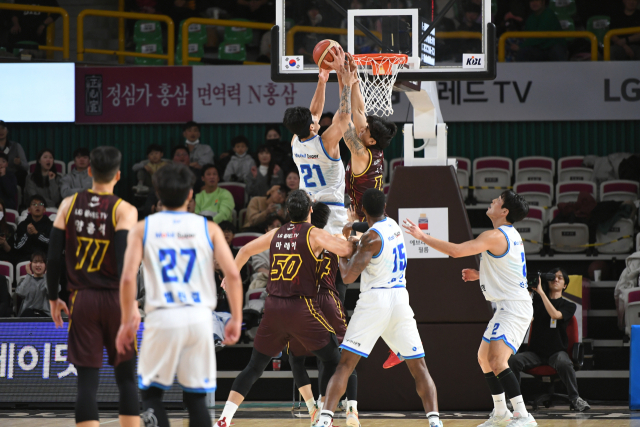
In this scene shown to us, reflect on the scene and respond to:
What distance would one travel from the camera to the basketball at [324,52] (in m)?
7.55

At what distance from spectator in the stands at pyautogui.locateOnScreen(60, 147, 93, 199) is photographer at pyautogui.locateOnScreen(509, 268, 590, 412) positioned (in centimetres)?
732

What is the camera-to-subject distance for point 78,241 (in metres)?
5.13

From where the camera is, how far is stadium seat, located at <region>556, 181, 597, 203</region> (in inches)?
495

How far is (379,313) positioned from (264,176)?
6615 mm

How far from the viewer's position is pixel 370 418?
8305 millimetres

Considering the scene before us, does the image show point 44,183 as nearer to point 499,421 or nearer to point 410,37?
point 410,37

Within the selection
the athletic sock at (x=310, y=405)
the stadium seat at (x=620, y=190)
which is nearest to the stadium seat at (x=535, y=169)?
the stadium seat at (x=620, y=190)

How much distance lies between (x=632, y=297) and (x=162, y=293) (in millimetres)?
7410

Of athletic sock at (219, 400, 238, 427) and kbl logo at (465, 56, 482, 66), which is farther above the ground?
kbl logo at (465, 56, 482, 66)

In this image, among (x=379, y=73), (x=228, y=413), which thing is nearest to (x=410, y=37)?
(x=379, y=73)

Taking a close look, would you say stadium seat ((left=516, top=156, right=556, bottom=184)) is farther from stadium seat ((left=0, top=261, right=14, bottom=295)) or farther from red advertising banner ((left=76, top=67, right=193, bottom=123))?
stadium seat ((left=0, top=261, right=14, bottom=295))

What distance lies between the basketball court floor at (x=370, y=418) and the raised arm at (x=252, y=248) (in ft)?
6.16

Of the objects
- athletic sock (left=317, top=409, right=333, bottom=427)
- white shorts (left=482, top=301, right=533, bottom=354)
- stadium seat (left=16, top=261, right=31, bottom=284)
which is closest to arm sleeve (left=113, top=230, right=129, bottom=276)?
athletic sock (left=317, top=409, right=333, bottom=427)

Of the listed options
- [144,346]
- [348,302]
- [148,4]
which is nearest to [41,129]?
[148,4]
